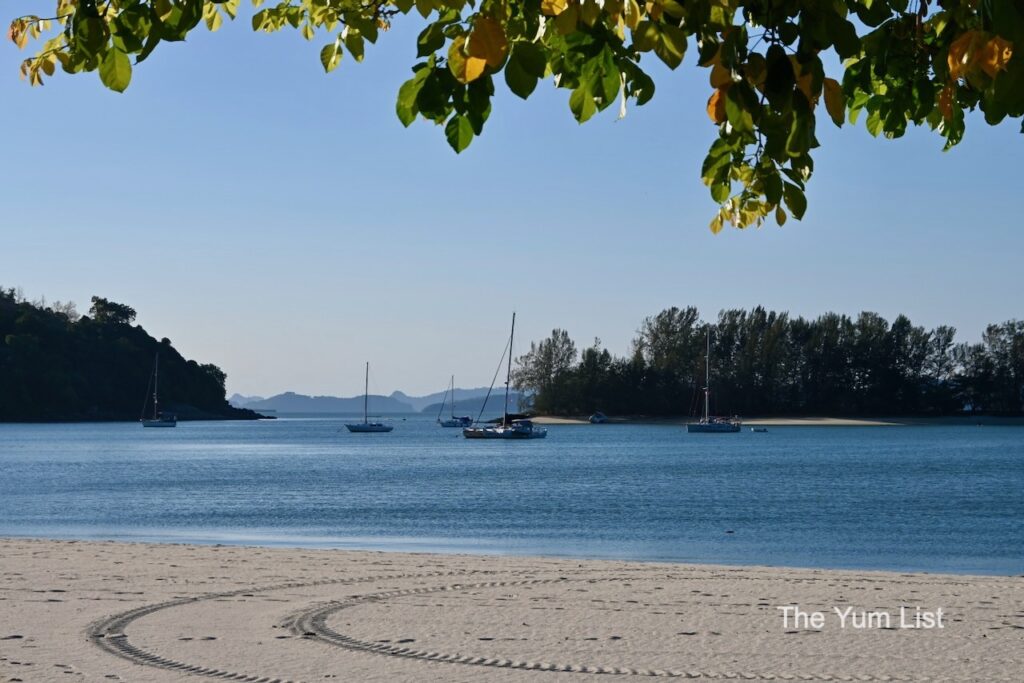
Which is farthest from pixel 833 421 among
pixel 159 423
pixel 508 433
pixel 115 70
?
pixel 115 70

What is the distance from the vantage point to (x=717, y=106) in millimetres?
3547

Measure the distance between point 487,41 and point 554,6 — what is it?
0.72ft

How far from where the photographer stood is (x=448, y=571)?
60.1 ft

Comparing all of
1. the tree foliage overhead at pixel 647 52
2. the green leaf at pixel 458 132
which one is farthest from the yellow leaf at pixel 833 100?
the green leaf at pixel 458 132

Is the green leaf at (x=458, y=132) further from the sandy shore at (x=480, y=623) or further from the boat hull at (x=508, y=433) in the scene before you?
the boat hull at (x=508, y=433)

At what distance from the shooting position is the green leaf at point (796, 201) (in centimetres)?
381

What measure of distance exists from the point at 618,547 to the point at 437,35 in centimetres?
2676

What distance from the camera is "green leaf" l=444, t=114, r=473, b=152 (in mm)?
4044

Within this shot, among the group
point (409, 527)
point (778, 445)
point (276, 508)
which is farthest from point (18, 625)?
point (778, 445)

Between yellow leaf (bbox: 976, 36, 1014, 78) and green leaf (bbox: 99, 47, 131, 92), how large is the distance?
8.28 ft

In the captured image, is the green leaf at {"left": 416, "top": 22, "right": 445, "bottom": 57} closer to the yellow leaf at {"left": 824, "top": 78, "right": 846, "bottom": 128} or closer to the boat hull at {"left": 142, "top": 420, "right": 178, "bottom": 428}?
the yellow leaf at {"left": 824, "top": 78, "right": 846, "bottom": 128}

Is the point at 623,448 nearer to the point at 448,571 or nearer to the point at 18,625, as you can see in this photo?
the point at 448,571

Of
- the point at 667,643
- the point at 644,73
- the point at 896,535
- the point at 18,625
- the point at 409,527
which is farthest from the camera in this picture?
the point at 409,527

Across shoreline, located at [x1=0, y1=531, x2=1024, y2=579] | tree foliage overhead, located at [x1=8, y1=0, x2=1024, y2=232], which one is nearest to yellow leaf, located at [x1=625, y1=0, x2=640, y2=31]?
tree foliage overhead, located at [x1=8, y1=0, x2=1024, y2=232]
